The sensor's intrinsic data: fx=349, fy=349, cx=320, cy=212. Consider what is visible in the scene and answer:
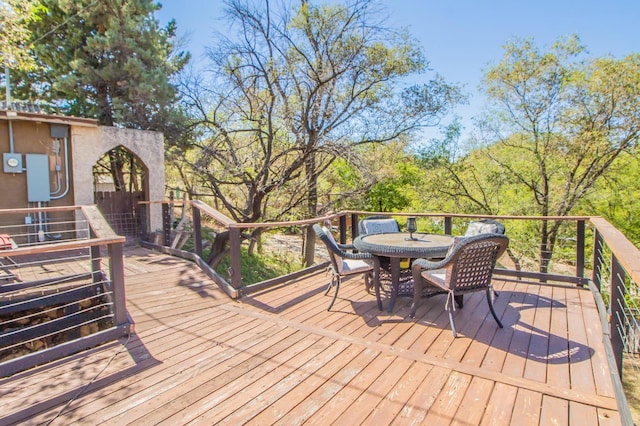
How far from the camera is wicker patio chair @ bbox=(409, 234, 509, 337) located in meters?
3.06

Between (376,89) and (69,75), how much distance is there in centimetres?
776

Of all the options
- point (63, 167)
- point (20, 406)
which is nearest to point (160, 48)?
point (63, 167)

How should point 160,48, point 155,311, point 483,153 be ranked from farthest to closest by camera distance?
1. point 483,153
2. point 160,48
3. point 155,311

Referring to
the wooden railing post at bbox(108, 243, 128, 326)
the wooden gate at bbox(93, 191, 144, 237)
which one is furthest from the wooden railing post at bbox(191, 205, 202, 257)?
the wooden gate at bbox(93, 191, 144, 237)

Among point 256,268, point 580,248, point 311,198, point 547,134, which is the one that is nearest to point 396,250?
point 580,248

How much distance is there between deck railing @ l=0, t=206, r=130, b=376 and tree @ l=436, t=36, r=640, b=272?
10.6 metres

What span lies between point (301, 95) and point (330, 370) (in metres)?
8.28

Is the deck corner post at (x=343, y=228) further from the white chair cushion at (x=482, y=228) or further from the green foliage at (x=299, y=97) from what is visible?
the green foliage at (x=299, y=97)

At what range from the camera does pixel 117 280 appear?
288cm

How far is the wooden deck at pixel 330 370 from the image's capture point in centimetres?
201

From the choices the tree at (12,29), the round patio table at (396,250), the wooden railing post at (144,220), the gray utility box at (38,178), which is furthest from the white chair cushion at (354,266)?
the tree at (12,29)

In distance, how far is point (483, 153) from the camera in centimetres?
1117

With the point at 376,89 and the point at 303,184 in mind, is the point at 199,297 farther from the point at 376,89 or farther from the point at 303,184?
the point at 376,89

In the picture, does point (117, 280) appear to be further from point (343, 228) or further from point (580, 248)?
point (580, 248)
